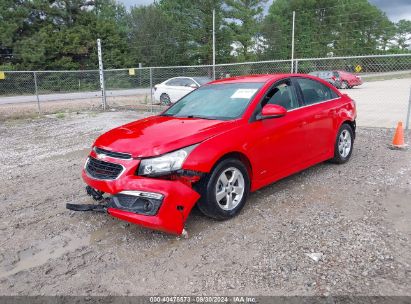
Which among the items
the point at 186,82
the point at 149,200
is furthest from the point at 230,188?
the point at 186,82

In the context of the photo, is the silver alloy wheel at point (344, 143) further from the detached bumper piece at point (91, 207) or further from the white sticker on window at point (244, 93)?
the detached bumper piece at point (91, 207)

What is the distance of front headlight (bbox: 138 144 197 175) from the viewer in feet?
11.6

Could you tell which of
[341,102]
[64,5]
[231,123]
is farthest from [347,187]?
[64,5]

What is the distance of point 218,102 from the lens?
186 inches

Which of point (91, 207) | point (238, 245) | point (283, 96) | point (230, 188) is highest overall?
point (283, 96)

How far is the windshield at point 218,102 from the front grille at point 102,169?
131cm

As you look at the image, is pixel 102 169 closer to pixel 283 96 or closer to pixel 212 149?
pixel 212 149

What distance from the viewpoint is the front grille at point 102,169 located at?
365cm

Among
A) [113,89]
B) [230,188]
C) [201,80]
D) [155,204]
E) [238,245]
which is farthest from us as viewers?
[113,89]

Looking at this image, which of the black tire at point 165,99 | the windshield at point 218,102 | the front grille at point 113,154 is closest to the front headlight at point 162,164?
the front grille at point 113,154

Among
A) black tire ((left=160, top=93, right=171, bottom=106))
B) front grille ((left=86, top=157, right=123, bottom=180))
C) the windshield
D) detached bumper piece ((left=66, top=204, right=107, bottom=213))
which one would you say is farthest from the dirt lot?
black tire ((left=160, top=93, right=171, bottom=106))

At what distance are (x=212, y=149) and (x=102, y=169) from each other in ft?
3.89

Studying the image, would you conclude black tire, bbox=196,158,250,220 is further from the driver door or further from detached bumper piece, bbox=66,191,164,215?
detached bumper piece, bbox=66,191,164,215

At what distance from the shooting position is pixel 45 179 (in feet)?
19.4
